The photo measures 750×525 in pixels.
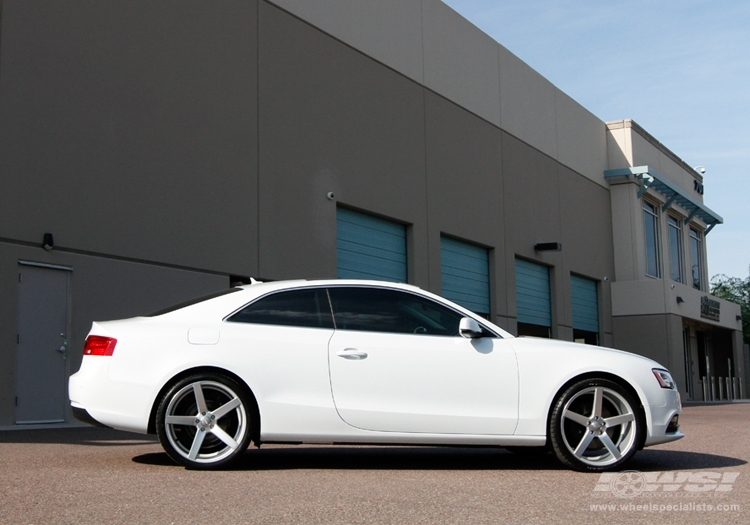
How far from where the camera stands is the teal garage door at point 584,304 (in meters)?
32.6

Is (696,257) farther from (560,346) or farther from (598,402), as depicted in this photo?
(598,402)

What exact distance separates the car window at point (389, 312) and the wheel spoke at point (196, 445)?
1.30 metres

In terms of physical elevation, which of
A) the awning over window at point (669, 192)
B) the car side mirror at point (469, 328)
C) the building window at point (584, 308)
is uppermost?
the awning over window at point (669, 192)

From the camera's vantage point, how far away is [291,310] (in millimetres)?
7324

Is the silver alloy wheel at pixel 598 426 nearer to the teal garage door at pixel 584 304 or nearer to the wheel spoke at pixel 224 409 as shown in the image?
the wheel spoke at pixel 224 409

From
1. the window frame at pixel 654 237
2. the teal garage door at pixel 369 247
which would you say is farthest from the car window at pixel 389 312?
the window frame at pixel 654 237

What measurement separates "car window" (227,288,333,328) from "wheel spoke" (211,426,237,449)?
2.77ft

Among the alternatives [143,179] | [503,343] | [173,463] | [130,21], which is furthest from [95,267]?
[503,343]

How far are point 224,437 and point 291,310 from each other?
1103 mm

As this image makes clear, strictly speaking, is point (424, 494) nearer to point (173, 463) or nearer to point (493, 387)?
point (493, 387)

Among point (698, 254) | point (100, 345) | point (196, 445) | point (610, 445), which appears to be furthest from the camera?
point (698, 254)

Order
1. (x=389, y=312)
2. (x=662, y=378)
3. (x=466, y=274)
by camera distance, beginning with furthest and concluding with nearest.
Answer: (x=466, y=274), (x=662, y=378), (x=389, y=312)

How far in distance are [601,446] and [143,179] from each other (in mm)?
9963

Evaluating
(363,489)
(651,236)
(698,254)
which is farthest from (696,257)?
(363,489)
